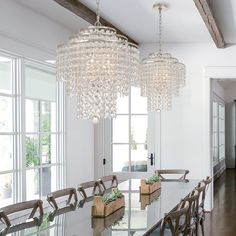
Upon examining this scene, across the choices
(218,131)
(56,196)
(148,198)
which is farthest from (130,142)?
(218,131)

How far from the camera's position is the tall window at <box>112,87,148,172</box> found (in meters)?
6.05

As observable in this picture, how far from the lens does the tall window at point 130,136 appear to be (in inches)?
238

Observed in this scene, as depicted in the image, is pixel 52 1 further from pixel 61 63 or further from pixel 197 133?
pixel 197 133

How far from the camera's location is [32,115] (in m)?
4.38

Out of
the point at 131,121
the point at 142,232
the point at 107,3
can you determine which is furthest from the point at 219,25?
the point at 142,232

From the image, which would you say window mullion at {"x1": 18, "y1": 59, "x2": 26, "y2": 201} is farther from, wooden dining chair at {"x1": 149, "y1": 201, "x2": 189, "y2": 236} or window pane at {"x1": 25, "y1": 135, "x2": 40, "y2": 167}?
wooden dining chair at {"x1": 149, "y1": 201, "x2": 189, "y2": 236}

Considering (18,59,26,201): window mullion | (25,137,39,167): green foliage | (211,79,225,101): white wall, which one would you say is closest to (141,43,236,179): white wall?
(25,137,39,167): green foliage

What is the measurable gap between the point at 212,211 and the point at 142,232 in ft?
13.4

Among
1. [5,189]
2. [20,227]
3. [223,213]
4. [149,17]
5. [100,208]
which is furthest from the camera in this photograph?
[223,213]

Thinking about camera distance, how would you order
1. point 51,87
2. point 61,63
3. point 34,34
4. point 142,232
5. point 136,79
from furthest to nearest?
point 51,87 < point 34,34 < point 136,79 < point 61,63 < point 142,232

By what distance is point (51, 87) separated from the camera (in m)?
4.84

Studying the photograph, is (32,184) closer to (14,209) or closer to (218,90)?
(14,209)

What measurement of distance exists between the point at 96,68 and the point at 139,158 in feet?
11.1

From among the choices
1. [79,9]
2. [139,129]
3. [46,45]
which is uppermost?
[79,9]
